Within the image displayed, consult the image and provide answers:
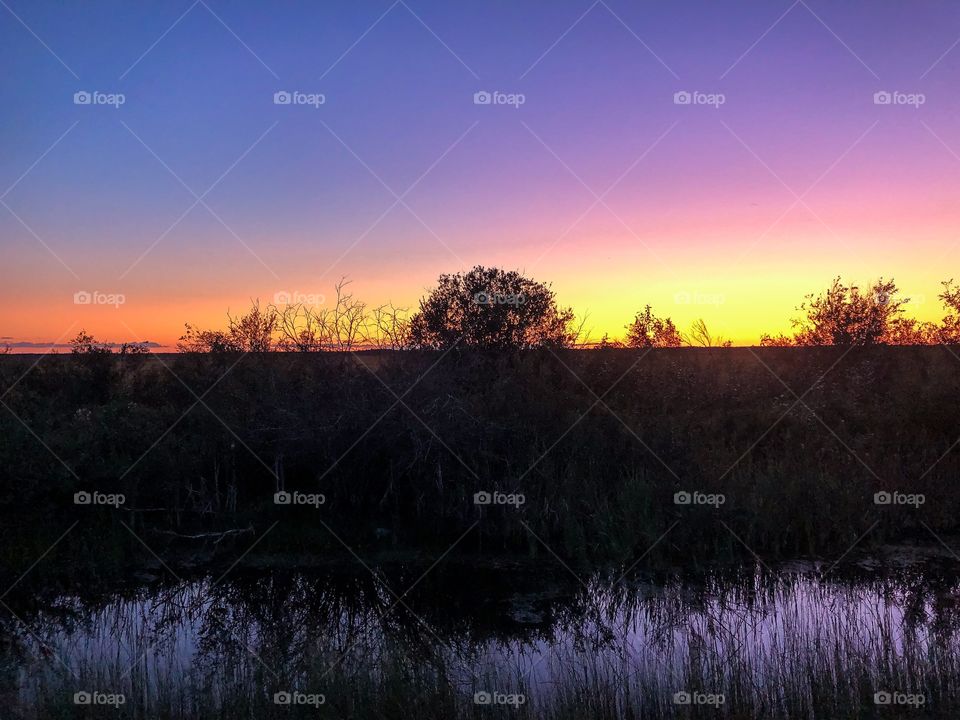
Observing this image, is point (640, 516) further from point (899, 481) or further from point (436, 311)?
point (436, 311)

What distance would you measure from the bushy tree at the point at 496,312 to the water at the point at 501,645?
391 inches

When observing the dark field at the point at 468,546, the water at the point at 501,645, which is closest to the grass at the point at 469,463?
the dark field at the point at 468,546

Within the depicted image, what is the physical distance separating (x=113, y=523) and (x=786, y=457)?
40.3 ft

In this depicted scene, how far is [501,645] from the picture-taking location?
7.34m

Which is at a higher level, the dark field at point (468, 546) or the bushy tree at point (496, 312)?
the bushy tree at point (496, 312)

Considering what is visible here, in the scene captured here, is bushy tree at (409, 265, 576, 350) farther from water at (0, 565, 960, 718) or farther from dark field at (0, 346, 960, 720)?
water at (0, 565, 960, 718)

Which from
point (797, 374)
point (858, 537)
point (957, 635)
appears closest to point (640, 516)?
point (858, 537)

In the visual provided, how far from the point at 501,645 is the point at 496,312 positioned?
13.0 m

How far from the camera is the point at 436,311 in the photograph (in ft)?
62.4

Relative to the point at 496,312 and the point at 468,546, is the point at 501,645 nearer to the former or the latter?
the point at 468,546

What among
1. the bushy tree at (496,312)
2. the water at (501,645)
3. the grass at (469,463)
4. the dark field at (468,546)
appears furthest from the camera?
the bushy tree at (496,312)

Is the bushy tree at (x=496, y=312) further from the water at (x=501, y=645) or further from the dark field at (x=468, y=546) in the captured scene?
the water at (x=501, y=645)

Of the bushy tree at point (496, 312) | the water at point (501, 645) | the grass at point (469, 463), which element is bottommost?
the water at point (501, 645)

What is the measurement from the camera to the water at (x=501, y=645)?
527 centimetres
